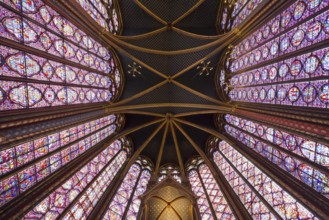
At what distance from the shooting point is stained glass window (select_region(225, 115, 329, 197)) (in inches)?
272

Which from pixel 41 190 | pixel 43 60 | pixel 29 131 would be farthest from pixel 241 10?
pixel 41 190

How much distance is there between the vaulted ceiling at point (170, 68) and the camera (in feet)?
42.0

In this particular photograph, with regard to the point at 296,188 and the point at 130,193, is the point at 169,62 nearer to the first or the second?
the point at 130,193

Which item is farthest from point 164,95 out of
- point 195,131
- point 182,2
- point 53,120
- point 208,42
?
point 53,120

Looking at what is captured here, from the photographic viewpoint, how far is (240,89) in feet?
39.5

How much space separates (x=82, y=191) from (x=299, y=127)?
8.52 metres

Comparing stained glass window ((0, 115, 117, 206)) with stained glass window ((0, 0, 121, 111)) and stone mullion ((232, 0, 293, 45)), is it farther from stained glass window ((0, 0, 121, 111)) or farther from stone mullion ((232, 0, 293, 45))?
stone mullion ((232, 0, 293, 45))

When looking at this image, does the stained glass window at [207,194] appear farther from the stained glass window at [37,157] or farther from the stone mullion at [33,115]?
the stone mullion at [33,115]

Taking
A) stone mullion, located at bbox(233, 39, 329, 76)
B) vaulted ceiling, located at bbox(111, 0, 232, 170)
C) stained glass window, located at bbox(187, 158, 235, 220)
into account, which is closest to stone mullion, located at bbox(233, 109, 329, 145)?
stone mullion, located at bbox(233, 39, 329, 76)

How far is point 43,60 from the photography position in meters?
8.18

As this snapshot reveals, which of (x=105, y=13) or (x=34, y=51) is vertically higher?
(x=105, y=13)

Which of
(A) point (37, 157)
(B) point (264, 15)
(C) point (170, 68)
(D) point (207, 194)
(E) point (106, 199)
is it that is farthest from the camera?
(C) point (170, 68)

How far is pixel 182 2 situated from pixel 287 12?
19.8 ft

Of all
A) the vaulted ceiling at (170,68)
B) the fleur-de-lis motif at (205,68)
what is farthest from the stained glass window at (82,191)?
the fleur-de-lis motif at (205,68)
